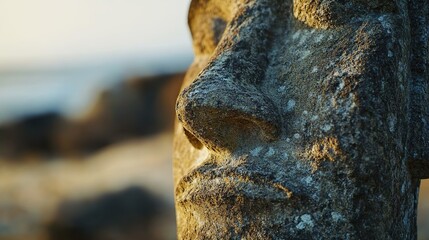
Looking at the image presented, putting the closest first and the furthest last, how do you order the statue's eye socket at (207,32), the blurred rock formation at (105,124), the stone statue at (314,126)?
1. the stone statue at (314,126)
2. the statue's eye socket at (207,32)
3. the blurred rock formation at (105,124)

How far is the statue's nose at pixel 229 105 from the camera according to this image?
4.59 ft

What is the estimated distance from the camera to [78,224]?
20.1 ft

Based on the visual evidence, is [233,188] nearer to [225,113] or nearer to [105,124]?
[225,113]

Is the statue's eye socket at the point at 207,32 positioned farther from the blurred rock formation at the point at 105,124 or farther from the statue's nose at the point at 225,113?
the blurred rock formation at the point at 105,124

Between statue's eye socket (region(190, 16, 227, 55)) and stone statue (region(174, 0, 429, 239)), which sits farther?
statue's eye socket (region(190, 16, 227, 55))

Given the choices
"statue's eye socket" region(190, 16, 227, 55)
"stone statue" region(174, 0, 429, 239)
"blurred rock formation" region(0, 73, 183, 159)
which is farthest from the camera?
A: "blurred rock formation" region(0, 73, 183, 159)

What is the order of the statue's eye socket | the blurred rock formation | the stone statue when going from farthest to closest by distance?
the blurred rock formation, the statue's eye socket, the stone statue

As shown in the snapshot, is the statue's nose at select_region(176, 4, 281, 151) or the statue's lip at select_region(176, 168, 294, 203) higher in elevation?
the statue's nose at select_region(176, 4, 281, 151)

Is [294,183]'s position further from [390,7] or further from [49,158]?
[49,158]

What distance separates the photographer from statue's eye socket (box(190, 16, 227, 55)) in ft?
5.80

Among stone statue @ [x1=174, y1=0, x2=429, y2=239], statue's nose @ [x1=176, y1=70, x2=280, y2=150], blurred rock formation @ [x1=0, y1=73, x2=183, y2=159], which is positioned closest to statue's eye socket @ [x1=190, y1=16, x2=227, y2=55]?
stone statue @ [x1=174, y1=0, x2=429, y2=239]

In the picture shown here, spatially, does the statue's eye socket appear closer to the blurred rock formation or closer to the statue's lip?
the statue's lip

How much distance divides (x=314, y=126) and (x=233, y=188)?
0.17 meters

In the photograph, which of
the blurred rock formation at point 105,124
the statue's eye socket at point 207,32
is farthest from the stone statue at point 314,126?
the blurred rock formation at point 105,124
